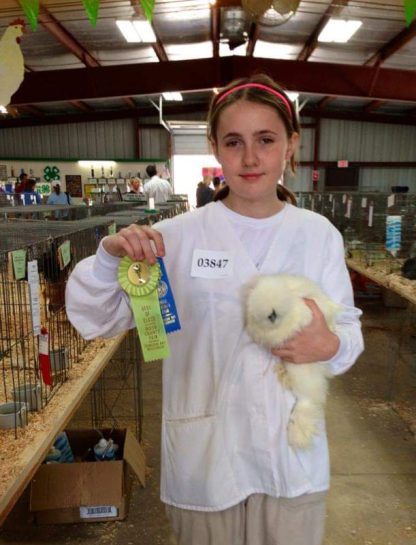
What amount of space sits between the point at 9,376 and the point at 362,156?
1519 cm

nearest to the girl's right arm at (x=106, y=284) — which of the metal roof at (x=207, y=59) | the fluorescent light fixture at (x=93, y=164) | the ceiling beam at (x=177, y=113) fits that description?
the metal roof at (x=207, y=59)

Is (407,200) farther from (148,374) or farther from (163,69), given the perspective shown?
(163,69)

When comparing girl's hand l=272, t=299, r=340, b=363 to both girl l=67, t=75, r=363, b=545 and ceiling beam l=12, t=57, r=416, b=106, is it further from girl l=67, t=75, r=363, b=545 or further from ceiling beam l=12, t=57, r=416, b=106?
ceiling beam l=12, t=57, r=416, b=106

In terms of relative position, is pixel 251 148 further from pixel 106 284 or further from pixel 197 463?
pixel 197 463

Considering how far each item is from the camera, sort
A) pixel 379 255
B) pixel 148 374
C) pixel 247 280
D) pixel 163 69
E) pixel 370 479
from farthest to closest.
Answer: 1. pixel 163 69
2. pixel 379 255
3. pixel 148 374
4. pixel 370 479
5. pixel 247 280

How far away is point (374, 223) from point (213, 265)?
14.4 ft

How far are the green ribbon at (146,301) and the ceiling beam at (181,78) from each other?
8246 mm

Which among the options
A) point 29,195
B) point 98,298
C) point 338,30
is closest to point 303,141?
point 338,30

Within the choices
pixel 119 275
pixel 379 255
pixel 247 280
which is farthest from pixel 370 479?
pixel 379 255

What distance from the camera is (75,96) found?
872 cm

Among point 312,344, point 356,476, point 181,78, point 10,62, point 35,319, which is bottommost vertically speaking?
point 356,476

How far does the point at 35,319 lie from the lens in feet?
5.47

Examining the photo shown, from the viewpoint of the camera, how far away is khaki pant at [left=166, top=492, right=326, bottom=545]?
105 centimetres

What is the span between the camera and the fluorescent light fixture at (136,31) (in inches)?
256
